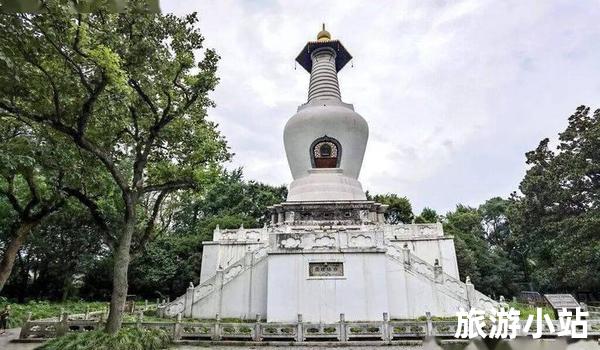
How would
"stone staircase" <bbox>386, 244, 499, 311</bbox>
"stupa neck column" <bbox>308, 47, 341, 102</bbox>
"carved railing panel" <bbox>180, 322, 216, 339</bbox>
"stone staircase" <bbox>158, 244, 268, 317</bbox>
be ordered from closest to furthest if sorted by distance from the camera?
1. "carved railing panel" <bbox>180, 322, 216, 339</bbox>
2. "stone staircase" <bbox>386, 244, 499, 311</bbox>
3. "stone staircase" <bbox>158, 244, 268, 317</bbox>
4. "stupa neck column" <bbox>308, 47, 341, 102</bbox>

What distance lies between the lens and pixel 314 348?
11242 millimetres

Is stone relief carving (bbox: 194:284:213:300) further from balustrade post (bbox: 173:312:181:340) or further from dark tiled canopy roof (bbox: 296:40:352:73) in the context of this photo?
dark tiled canopy roof (bbox: 296:40:352:73)

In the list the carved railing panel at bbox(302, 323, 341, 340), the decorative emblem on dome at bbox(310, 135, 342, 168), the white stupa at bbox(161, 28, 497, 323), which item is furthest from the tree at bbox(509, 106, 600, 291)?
the carved railing panel at bbox(302, 323, 341, 340)

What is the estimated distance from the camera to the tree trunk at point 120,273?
1016 centimetres

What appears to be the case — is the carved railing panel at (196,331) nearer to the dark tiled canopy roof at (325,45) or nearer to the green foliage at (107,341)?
the green foliage at (107,341)

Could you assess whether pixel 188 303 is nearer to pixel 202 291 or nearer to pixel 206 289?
pixel 202 291

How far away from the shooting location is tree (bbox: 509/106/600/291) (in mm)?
22356

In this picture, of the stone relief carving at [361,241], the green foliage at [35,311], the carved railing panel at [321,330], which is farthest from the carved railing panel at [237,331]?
the green foliage at [35,311]

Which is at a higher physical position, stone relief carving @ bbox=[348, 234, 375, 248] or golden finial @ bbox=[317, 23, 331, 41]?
golden finial @ bbox=[317, 23, 331, 41]

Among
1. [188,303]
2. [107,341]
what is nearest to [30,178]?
[107,341]

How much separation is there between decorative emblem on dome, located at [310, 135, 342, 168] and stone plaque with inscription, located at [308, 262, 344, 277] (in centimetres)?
1228

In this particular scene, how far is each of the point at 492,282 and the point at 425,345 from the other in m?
35.9

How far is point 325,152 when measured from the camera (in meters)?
27.1

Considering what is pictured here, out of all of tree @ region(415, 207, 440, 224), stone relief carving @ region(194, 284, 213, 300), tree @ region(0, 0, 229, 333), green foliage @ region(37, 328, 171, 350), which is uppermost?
tree @ region(415, 207, 440, 224)
